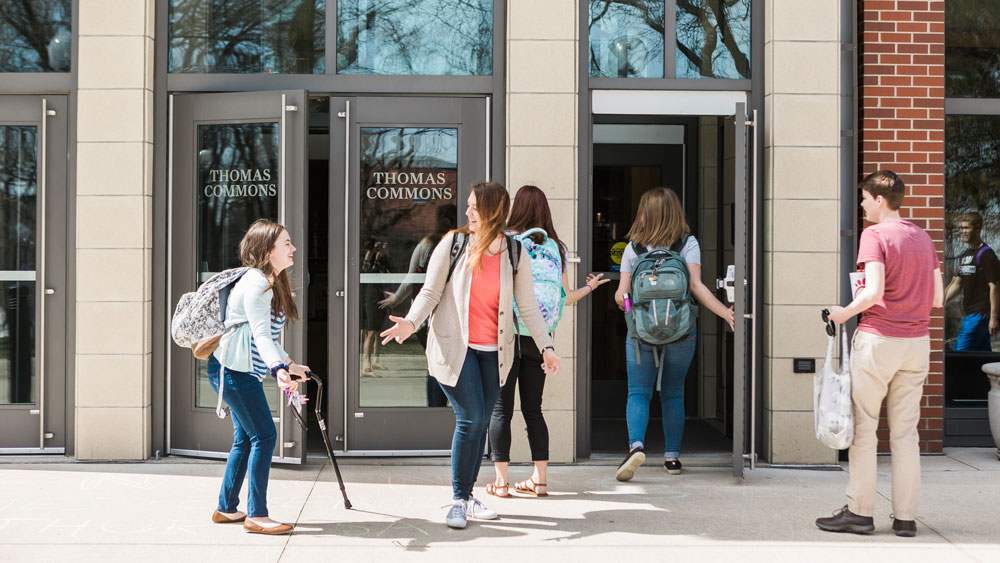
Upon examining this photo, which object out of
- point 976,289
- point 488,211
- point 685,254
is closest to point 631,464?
point 685,254

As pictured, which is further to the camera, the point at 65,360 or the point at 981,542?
the point at 65,360

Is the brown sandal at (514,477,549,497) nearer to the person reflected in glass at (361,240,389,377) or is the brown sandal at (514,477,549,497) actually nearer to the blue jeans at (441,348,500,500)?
the blue jeans at (441,348,500,500)

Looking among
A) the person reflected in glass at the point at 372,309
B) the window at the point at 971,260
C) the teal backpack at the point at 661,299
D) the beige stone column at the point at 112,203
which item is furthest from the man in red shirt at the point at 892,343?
the beige stone column at the point at 112,203

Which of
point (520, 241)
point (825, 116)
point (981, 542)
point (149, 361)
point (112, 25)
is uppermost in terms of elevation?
point (112, 25)

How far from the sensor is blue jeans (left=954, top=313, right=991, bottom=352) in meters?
7.64

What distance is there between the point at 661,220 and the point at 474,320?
5.93 feet

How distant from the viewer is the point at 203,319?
4.96 meters

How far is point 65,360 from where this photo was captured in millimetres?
6973

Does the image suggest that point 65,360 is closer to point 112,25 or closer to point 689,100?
point 112,25

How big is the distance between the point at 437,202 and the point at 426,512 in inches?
91.1

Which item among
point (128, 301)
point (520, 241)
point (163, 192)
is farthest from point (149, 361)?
point (520, 241)

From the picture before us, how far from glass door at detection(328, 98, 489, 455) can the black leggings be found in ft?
4.03

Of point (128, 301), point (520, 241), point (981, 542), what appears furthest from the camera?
point (128, 301)

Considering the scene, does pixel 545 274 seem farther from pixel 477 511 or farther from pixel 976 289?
pixel 976 289
